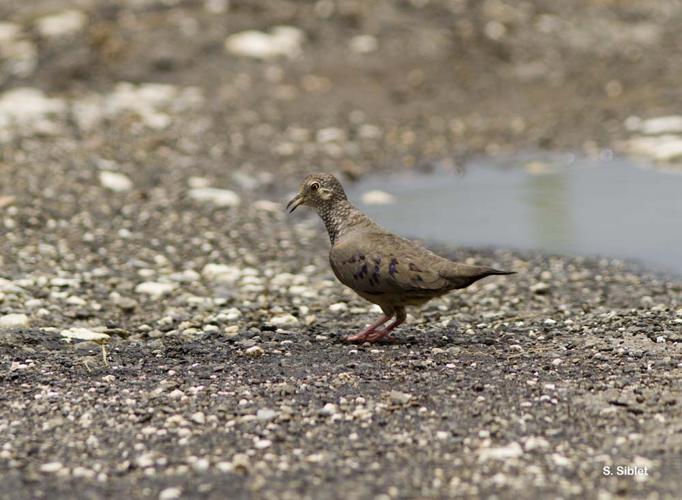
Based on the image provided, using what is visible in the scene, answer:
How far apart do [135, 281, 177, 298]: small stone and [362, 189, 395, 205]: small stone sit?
4.45 m

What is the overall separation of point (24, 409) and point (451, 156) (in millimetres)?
10183

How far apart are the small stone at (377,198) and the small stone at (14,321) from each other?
6.01 meters

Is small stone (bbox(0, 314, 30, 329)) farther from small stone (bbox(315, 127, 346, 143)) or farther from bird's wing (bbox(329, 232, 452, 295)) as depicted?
small stone (bbox(315, 127, 346, 143))

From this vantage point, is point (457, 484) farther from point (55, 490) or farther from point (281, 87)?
point (281, 87)

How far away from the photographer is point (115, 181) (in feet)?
42.7

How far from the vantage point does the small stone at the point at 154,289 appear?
963 cm

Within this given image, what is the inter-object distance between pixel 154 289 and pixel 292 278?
1.33 meters

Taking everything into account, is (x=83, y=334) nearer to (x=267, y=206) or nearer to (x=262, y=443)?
(x=262, y=443)

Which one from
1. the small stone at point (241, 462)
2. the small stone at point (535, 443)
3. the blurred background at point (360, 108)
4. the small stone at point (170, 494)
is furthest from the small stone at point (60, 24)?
the small stone at point (535, 443)

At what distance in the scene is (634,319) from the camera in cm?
821

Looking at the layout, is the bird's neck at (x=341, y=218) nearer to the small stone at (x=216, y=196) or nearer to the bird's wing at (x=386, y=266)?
the bird's wing at (x=386, y=266)

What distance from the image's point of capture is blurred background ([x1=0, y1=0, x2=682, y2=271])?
12.9m

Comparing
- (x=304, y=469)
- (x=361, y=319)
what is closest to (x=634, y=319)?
(x=361, y=319)

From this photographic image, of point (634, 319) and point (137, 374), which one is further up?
point (634, 319)
